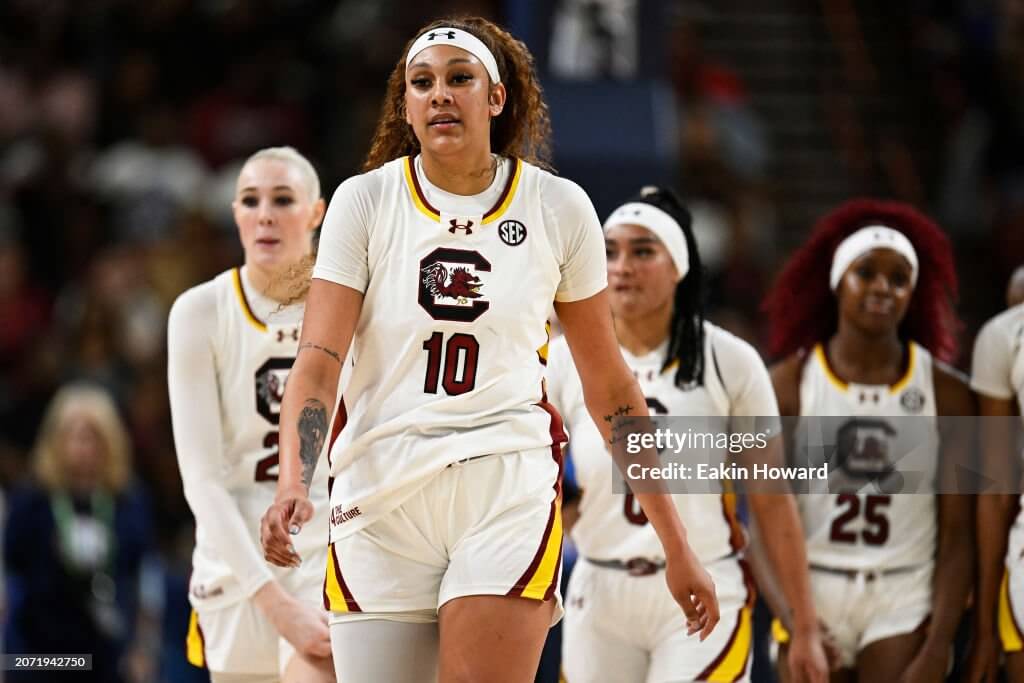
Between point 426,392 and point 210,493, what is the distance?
1.41 meters

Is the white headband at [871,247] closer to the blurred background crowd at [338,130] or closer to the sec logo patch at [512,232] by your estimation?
the sec logo patch at [512,232]

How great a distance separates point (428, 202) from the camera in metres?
4.22

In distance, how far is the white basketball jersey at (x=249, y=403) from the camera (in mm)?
5356

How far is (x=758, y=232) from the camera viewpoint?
1219 centimetres

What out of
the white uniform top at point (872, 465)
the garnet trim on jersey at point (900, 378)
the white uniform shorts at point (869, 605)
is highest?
the garnet trim on jersey at point (900, 378)

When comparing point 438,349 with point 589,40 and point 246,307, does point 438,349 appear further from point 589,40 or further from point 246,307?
point 589,40

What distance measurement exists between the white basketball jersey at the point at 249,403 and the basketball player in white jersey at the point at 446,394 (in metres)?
1.16

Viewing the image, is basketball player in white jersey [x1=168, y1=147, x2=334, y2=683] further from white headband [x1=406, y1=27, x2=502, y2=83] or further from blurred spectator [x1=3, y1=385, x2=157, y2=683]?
blurred spectator [x1=3, y1=385, x2=157, y2=683]

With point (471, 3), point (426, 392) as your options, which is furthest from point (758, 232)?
point (426, 392)

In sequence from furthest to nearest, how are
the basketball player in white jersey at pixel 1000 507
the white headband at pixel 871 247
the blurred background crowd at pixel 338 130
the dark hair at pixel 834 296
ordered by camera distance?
1. the blurred background crowd at pixel 338 130
2. the dark hair at pixel 834 296
3. the white headband at pixel 871 247
4. the basketball player in white jersey at pixel 1000 507

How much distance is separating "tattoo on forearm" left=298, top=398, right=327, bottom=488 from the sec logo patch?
665 millimetres

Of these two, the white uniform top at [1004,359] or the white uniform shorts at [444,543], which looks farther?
the white uniform top at [1004,359]

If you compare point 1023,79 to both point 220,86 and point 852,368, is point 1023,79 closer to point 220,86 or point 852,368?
point 220,86

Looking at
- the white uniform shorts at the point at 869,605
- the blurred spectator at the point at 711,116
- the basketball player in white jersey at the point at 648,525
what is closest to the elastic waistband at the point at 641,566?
the basketball player in white jersey at the point at 648,525
